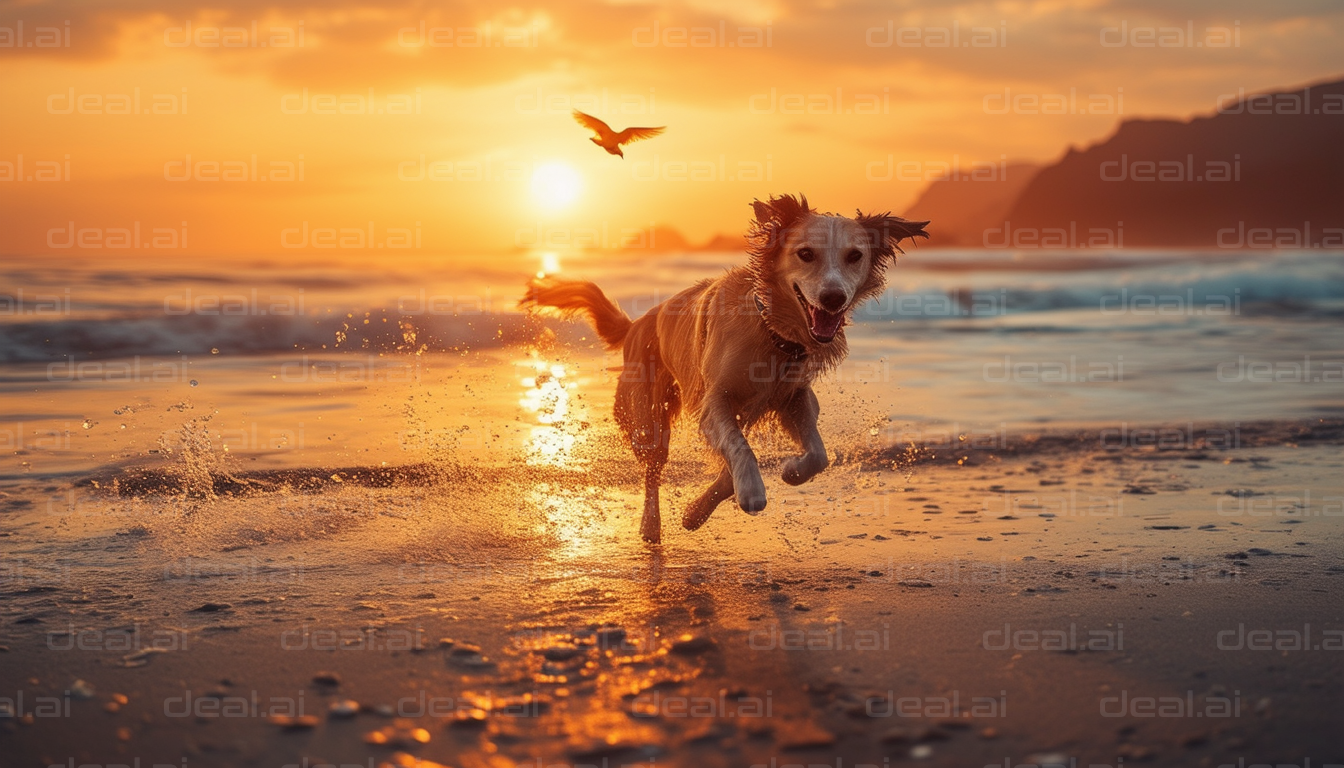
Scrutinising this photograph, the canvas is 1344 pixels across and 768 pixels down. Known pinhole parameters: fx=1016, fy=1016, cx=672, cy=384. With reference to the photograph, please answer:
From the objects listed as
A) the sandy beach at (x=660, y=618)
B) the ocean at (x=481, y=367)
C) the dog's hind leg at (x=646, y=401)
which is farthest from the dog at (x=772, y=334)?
the ocean at (x=481, y=367)

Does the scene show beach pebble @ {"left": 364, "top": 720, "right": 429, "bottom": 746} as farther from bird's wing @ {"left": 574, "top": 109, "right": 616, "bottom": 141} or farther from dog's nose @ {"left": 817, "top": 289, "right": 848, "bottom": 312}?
bird's wing @ {"left": 574, "top": 109, "right": 616, "bottom": 141}

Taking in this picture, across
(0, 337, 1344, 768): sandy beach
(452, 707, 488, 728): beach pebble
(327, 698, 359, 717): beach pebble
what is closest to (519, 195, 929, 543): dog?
(0, 337, 1344, 768): sandy beach

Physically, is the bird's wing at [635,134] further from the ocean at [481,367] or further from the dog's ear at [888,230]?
the ocean at [481,367]

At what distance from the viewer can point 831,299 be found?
4430 mm

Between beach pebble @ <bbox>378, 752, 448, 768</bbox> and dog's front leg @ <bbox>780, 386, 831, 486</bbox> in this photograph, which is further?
dog's front leg @ <bbox>780, 386, 831, 486</bbox>

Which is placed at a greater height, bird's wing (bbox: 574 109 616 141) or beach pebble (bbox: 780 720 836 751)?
bird's wing (bbox: 574 109 616 141)

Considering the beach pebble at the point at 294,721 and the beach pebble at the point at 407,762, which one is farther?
the beach pebble at the point at 294,721

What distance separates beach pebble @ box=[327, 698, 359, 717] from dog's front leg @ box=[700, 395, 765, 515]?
198 centimetres

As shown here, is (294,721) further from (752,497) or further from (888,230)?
(888,230)

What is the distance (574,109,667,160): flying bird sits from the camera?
5.08 metres

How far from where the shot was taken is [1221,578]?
4223 millimetres

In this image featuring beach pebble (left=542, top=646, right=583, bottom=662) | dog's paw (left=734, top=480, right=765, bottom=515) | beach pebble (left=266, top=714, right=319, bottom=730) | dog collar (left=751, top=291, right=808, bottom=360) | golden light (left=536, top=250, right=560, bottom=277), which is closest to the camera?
beach pebble (left=266, top=714, right=319, bottom=730)

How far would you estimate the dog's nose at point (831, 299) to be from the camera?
442 cm

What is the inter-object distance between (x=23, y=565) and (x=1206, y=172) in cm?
13889
